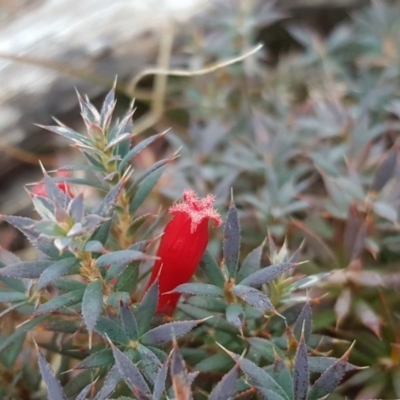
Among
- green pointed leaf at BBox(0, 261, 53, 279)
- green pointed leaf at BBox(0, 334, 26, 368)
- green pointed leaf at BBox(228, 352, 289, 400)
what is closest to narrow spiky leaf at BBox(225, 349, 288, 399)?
green pointed leaf at BBox(228, 352, 289, 400)

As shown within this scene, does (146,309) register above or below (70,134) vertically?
below

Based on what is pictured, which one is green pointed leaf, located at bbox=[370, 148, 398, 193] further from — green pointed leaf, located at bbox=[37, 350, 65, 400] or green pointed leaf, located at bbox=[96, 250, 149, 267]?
green pointed leaf, located at bbox=[37, 350, 65, 400]

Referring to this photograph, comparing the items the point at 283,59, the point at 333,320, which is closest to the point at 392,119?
the point at 283,59

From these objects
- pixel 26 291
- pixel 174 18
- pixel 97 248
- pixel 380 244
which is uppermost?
pixel 97 248

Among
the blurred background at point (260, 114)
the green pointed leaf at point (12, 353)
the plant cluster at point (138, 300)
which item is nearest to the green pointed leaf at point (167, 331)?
the plant cluster at point (138, 300)

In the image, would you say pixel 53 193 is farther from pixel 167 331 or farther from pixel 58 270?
pixel 167 331

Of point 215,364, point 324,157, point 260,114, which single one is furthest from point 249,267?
point 260,114

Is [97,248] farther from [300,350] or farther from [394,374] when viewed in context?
[394,374]
